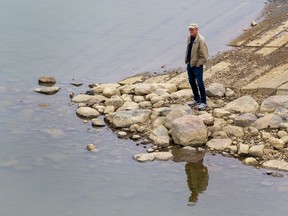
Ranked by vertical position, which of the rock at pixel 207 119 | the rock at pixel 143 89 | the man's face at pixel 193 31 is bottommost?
the rock at pixel 207 119

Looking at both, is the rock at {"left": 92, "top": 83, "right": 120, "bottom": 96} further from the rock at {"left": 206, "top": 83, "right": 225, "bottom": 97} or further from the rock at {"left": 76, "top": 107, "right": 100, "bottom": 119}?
the rock at {"left": 206, "top": 83, "right": 225, "bottom": 97}

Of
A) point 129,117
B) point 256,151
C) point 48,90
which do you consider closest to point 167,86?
point 129,117

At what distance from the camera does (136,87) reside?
1516 centimetres

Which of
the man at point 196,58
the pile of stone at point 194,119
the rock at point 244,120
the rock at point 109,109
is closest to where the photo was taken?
the pile of stone at point 194,119

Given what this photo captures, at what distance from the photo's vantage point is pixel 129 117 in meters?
13.6

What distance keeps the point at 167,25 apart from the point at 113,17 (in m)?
2.08

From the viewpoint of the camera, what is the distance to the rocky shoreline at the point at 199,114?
40.7 ft

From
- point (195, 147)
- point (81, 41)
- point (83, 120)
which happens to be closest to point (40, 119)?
point (83, 120)

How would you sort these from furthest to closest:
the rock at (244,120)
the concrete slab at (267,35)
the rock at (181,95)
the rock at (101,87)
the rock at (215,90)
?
the concrete slab at (267,35), the rock at (101,87), the rock at (181,95), the rock at (215,90), the rock at (244,120)

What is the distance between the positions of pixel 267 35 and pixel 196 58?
636 cm

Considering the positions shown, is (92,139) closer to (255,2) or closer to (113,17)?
(113,17)

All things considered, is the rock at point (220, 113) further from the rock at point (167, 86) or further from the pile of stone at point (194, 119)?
the rock at point (167, 86)

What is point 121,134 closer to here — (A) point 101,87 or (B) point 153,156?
(B) point 153,156

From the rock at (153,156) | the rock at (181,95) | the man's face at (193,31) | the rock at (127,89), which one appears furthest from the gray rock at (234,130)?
the rock at (127,89)
